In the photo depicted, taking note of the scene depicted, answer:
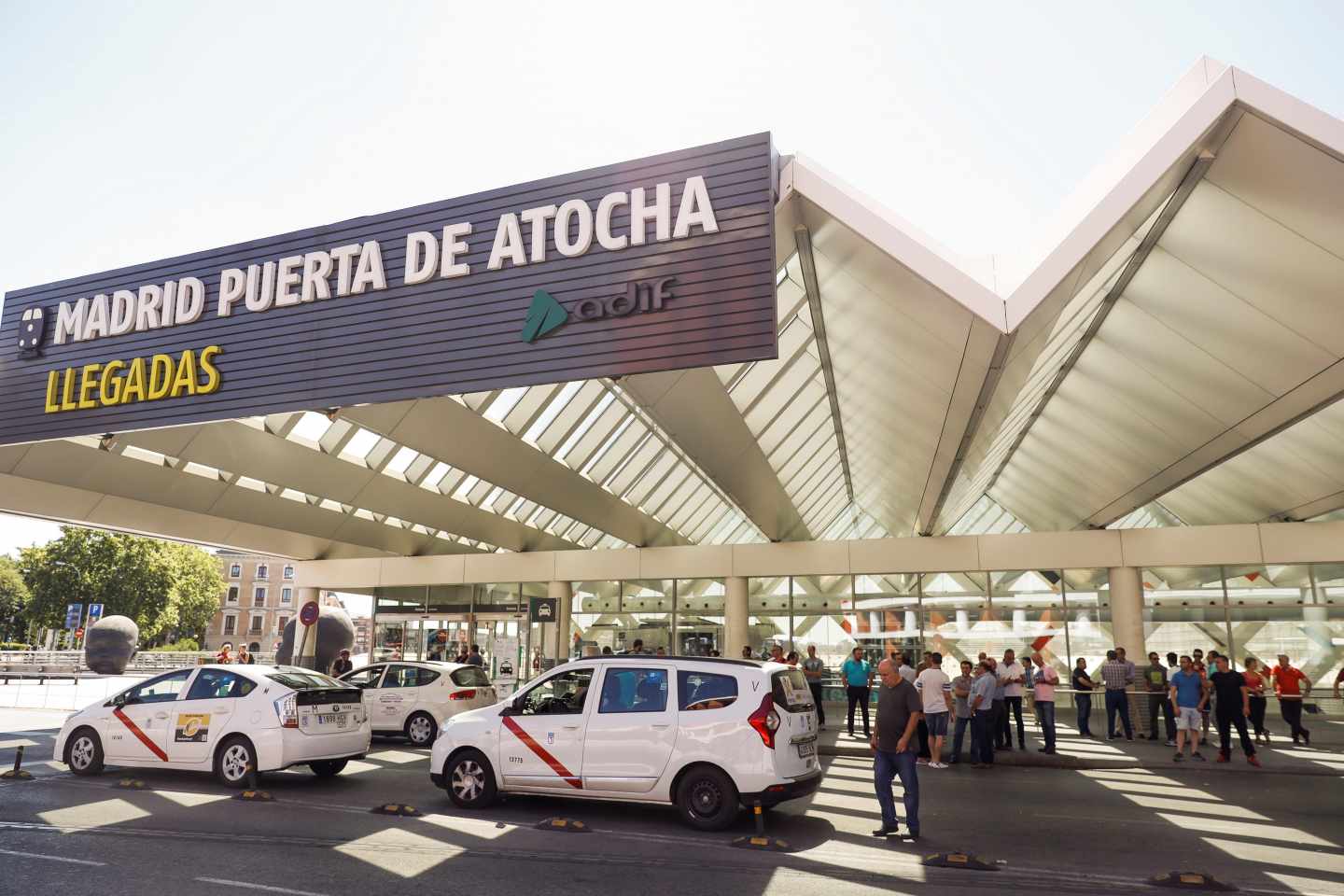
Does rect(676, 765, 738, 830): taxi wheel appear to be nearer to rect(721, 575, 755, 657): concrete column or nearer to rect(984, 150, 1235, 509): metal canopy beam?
rect(984, 150, 1235, 509): metal canopy beam

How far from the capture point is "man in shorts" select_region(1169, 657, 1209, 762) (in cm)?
1373

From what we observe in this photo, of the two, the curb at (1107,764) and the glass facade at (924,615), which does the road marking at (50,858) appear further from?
the glass facade at (924,615)

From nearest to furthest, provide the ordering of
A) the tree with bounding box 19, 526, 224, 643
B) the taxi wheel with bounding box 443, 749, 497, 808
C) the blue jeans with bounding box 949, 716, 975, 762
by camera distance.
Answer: the taxi wheel with bounding box 443, 749, 497, 808
the blue jeans with bounding box 949, 716, 975, 762
the tree with bounding box 19, 526, 224, 643

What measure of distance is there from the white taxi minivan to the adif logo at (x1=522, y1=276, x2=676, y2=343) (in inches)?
150

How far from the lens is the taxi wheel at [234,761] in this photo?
10070mm

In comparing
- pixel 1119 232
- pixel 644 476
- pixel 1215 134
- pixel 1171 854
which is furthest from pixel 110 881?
pixel 644 476

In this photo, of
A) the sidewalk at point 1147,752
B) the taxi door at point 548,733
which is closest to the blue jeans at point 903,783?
the taxi door at point 548,733

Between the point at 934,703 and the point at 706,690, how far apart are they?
627 cm

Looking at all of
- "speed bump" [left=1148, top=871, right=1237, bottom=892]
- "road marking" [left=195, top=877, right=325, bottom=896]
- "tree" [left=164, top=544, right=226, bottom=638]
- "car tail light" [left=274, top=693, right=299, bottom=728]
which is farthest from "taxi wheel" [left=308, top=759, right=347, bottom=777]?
"tree" [left=164, top=544, right=226, bottom=638]

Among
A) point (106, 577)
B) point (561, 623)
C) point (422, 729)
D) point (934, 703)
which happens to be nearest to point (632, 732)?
point (934, 703)

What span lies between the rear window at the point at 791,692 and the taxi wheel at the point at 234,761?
638 centimetres

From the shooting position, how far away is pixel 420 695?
1505cm

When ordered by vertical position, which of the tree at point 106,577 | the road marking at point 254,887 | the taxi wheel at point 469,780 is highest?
the tree at point 106,577

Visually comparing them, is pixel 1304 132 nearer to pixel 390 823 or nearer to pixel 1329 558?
pixel 390 823
